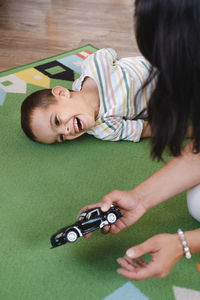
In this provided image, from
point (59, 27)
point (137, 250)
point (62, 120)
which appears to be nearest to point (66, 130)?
point (62, 120)

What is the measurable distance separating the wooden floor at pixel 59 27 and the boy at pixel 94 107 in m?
0.52

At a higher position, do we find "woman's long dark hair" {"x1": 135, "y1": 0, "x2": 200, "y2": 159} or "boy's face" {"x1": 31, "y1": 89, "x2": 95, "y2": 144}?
"woman's long dark hair" {"x1": 135, "y1": 0, "x2": 200, "y2": 159}

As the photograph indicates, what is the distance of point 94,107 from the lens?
125 cm

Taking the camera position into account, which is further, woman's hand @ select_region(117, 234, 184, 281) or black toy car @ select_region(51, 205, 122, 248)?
black toy car @ select_region(51, 205, 122, 248)

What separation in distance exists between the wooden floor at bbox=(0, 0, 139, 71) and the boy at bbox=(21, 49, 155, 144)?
52 centimetres

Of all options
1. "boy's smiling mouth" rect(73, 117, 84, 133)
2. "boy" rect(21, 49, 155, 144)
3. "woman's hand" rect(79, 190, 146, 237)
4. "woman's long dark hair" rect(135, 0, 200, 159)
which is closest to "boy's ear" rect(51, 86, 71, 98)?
"boy" rect(21, 49, 155, 144)

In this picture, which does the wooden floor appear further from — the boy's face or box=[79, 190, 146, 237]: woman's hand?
box=[79, 190, 146, 237]: woman's hand

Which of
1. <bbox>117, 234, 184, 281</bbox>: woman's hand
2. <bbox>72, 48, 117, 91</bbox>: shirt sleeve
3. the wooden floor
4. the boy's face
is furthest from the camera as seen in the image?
the wooden floor

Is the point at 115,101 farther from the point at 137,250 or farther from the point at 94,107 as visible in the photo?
the point at 137,250

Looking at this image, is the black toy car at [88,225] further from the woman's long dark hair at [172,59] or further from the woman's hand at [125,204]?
the woman's long dark hair at [172,59]

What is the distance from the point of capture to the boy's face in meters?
1.13

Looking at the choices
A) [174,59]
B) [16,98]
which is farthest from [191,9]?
[16,98]

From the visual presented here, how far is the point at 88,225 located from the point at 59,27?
158 cm

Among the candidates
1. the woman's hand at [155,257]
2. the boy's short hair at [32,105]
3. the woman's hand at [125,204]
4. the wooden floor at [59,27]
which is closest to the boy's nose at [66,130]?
the boy's short hair at [32,105]
